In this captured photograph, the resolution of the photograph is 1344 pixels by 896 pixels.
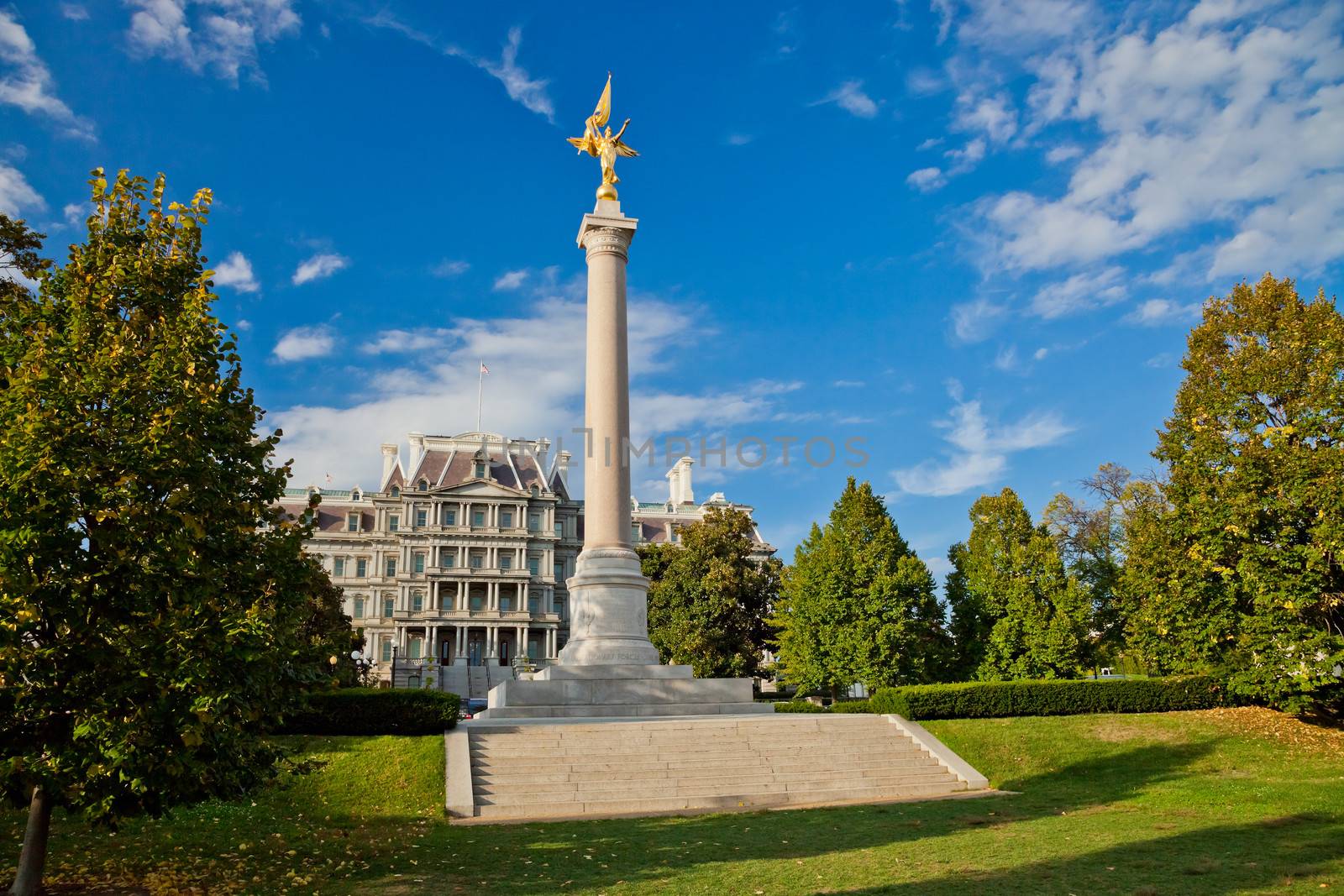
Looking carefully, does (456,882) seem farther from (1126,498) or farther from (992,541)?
(1126,498)

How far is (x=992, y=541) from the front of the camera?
39875 millimetres

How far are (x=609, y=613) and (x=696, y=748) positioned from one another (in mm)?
7349

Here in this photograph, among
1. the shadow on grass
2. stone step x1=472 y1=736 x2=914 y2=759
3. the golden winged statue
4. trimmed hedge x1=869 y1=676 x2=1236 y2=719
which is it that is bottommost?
the shadow on grass

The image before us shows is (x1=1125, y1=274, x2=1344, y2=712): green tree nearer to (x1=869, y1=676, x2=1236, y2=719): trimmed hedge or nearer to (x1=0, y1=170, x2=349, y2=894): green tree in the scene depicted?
(x1=869, y1=676, x2=1236, y2=719): trimmed hedge

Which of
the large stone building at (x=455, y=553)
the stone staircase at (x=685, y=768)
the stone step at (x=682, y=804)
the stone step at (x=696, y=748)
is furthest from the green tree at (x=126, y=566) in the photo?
the large stone building at (x=455, y=553)

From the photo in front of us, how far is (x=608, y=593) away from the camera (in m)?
28.6

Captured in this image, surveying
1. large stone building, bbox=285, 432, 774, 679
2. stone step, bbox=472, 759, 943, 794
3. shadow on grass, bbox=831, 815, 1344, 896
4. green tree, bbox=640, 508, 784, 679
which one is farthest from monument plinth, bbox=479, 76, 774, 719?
large stone building, bbox=285, 432, 774, 679

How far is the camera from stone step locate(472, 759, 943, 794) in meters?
19.4

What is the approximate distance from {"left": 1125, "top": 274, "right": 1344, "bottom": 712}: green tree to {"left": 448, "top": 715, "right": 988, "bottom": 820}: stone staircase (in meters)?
9.09

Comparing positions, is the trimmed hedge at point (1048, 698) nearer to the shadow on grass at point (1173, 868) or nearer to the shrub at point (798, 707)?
the shrub at point (798, 707)

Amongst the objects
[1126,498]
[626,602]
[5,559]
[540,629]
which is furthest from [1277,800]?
[540,629]

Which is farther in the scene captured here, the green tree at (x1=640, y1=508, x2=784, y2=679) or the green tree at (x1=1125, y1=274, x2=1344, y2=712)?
the green tree at (x1=640, y1=508, x2=784, y2=679)

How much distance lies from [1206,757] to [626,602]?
16016 mm

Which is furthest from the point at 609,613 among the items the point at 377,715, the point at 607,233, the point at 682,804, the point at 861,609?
the point at 861,609
